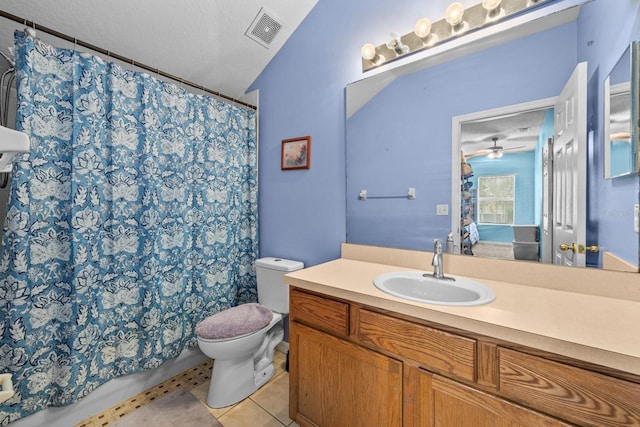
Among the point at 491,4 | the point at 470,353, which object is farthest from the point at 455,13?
the point at 470,353

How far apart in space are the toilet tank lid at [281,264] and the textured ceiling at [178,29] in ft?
5.01

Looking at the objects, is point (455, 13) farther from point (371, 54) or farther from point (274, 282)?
point (274, 282)

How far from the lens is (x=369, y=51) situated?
161 centimetres

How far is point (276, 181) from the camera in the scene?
2.21 metres

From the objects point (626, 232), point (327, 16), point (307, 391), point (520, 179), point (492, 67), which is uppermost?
point (327, 16)

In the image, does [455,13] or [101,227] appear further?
[101,227]

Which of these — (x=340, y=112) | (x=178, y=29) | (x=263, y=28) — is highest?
(x=263, y=28)

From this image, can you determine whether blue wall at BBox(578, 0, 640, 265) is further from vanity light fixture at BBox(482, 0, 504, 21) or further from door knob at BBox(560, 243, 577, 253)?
vanity light fixture at BBox(482, 0, 504, 21)

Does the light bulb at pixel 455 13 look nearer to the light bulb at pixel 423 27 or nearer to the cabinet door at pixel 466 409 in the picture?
the light bulb at pixel 423 27

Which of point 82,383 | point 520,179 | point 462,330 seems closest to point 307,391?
point 462,330

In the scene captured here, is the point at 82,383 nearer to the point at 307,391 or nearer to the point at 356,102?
the point at 307,391

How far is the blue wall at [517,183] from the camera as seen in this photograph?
1.19 meters

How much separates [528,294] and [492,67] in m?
1.05

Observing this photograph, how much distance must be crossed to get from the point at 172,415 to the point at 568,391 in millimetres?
1831
